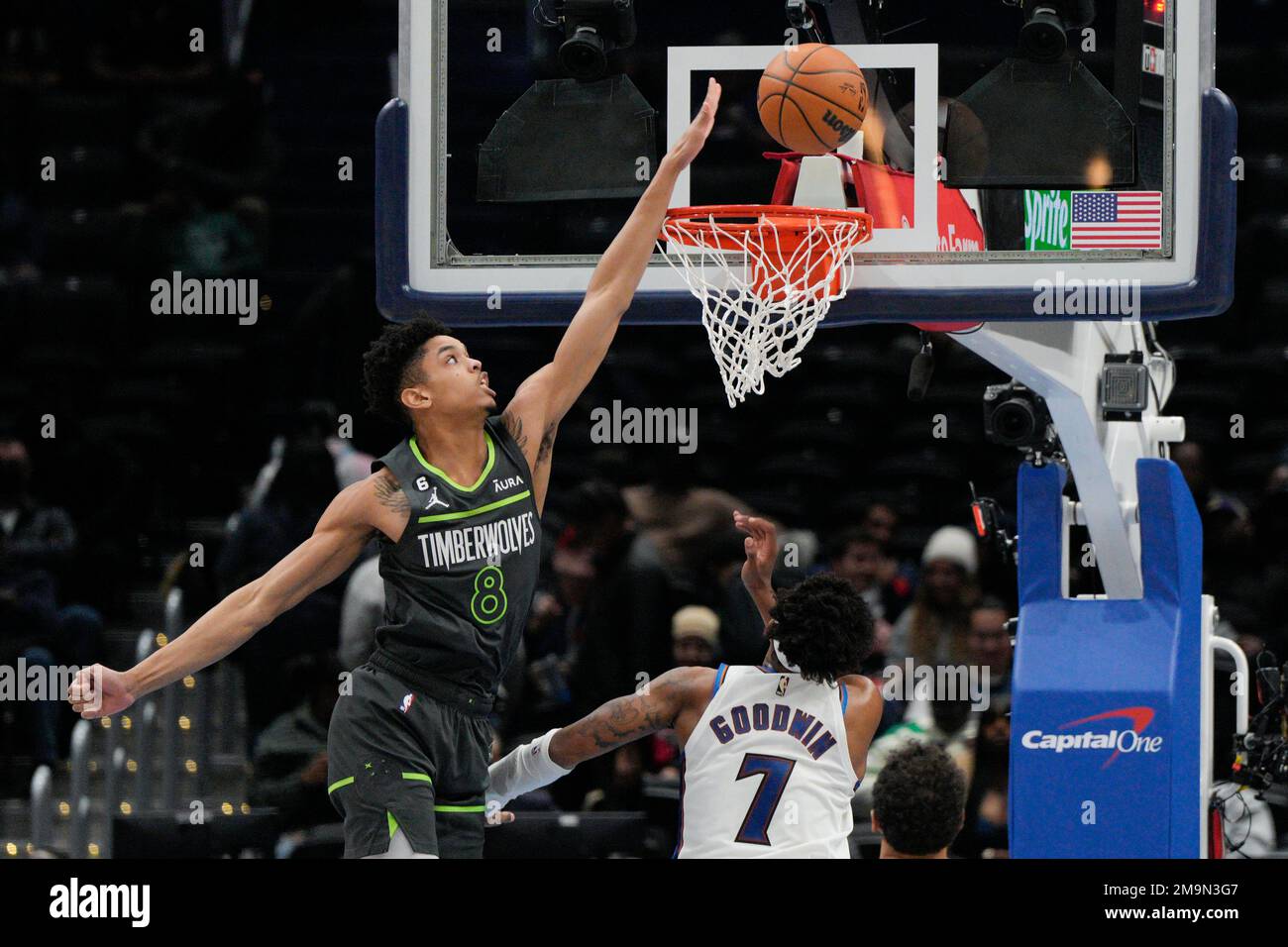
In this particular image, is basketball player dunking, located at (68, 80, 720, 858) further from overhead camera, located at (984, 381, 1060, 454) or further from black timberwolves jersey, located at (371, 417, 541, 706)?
overhead camera, located at (984, 381, 1060, 454)

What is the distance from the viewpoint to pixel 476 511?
15.5ft

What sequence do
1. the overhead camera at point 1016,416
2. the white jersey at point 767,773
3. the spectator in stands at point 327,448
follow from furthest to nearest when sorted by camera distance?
the spectator in stands at point 327,448 → the overhead camera at point 1016,416 → the white jersey at point 767,773

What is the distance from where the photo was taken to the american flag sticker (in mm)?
5430


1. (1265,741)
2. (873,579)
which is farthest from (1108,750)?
(873,579)

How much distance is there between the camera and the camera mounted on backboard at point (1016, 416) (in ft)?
20.2

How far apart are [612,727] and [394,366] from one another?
3.27 ft

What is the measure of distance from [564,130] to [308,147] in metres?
5.75

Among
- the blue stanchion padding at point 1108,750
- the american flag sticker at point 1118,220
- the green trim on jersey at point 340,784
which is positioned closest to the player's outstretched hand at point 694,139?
the american flag sticker at point 1118,220

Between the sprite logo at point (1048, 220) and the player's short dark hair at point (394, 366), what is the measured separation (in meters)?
1.75

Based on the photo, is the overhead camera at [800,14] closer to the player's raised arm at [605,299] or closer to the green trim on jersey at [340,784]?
the player's raised arm at [605,299]

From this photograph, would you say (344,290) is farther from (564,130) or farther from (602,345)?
(602,345)

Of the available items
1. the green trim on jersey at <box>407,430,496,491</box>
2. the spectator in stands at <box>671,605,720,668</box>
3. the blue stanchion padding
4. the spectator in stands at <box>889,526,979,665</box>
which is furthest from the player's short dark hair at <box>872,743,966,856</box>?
the spectator in stands at <box>889,526,979,665</box>

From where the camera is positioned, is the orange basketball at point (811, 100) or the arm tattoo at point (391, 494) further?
the orange basketball at point (811, 100)

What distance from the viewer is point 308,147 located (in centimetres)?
1117
